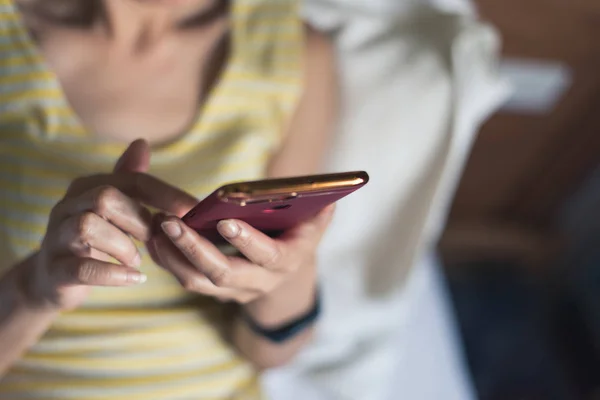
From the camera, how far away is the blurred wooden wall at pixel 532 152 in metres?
0.90

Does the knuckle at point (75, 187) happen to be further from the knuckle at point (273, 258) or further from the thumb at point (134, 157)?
the knuckle at point (273, 258)

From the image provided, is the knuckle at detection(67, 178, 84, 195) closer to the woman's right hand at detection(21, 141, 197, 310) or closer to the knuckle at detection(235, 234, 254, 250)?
the woman's right hand at detection(21, 141, 197, 310)

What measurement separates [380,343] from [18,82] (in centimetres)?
54

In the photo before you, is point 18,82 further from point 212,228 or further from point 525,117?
point 525,117

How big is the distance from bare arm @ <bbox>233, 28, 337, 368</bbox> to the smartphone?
19cm

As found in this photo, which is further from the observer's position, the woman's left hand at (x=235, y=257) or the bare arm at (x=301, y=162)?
the bare arm at (x=301, y=162)

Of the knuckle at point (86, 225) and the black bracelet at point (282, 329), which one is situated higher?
the knuckle at point (86, 225)

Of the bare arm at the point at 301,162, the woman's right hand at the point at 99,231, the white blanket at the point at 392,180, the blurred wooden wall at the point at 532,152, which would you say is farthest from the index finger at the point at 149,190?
the blurred wooden wall at the point at 532,152

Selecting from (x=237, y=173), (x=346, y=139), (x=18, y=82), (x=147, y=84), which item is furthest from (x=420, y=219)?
(x=18, y=82)

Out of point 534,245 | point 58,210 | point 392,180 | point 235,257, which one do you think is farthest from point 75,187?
point 534,245

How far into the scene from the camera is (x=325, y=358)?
80cm

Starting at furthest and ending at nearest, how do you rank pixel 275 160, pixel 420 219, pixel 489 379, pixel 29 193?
pixel 489 379, pixel 420 219, pixel 275 160, pixel 29 193

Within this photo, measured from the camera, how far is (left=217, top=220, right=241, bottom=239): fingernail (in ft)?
1.19

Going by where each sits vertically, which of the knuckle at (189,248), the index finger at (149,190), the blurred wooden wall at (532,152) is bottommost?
the knuckle at (189,248)
